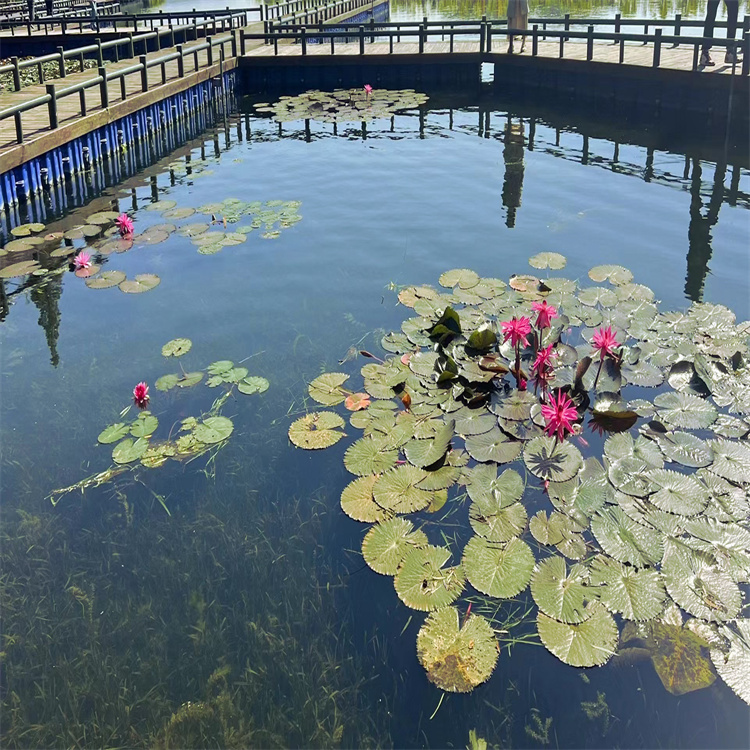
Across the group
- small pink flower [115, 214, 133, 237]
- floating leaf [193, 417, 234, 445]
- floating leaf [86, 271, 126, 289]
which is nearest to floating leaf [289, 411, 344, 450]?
floating leaf [193, 417, 234, 445]

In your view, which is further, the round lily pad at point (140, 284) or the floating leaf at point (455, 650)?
the round lily pad at point (140, 284)

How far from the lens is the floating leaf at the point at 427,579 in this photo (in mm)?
4227

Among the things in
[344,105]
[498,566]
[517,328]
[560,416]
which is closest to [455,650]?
[498,566]

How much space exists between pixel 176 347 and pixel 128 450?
181cm

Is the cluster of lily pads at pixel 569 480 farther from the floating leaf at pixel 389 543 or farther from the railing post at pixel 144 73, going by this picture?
the railing post at pixel 144 73

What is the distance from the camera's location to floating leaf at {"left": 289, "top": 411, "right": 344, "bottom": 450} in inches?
226

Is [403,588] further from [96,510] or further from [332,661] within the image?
[96,510]

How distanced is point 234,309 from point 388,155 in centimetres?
788

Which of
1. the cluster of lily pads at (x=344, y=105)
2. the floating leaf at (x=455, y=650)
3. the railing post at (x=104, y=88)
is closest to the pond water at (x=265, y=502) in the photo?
the floating leaf at (x=455, y=650)

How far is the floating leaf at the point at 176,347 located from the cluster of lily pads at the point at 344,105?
485 inches

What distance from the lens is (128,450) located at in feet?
18.7

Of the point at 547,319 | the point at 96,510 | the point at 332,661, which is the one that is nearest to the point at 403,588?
the point at 332,661

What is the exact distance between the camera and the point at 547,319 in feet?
20.7

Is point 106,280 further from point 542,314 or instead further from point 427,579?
point 427,579
